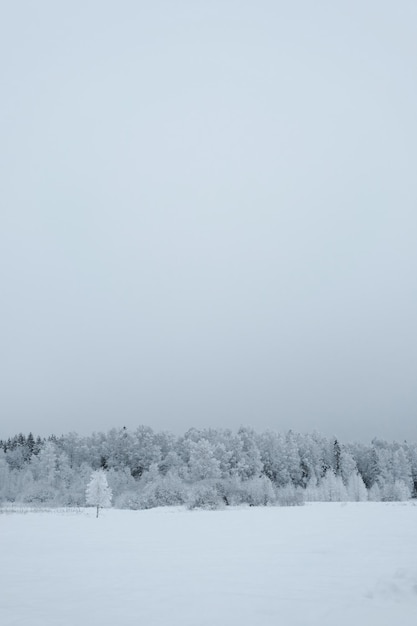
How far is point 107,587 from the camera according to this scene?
40.5 ft

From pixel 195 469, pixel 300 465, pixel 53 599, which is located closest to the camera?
pixel 53 599

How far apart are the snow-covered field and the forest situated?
151 ft

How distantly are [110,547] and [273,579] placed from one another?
393 inches

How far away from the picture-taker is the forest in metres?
80.3

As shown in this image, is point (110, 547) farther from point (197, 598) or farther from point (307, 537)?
point (197, 598)

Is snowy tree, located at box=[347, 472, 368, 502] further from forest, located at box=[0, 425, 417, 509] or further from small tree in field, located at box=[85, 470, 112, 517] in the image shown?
small tree in field, located at box=[85, 470, 112, 517]

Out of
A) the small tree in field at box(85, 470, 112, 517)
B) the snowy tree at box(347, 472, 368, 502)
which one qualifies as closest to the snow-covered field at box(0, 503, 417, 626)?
the small tree in field at box(85, 470, 112, 517)

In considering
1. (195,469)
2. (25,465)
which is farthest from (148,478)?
(25,465)

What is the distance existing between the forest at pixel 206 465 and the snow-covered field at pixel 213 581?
46.2 m

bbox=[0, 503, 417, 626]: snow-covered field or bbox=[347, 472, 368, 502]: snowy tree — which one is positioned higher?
bbox=[0, 503, 417, 626]: snow-covered field

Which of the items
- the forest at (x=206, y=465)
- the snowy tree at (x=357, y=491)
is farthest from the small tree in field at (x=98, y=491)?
the snowy tree at (x=357, y=491)

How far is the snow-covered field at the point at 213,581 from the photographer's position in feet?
31.1

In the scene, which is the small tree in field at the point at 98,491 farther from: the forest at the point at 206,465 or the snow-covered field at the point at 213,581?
the snow-covered field at the point at 213,581

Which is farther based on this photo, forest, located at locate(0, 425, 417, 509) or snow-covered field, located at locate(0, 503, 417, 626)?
forest, located at locate(0, 425, 417, 509)
